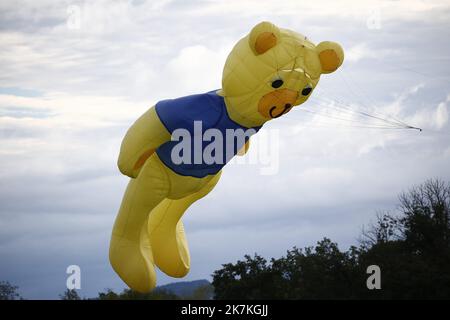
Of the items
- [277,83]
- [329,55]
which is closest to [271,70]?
[277,83]

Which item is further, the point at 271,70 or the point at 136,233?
the point at 136,233

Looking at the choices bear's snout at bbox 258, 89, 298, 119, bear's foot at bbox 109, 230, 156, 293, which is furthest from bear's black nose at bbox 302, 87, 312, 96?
bear's foot at bbox 109, 230, 156, 293

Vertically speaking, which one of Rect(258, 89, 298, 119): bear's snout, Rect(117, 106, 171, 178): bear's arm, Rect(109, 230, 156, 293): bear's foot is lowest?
Rect(109, 230, 156, 293): bear's foot

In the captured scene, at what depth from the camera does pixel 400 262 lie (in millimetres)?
24031

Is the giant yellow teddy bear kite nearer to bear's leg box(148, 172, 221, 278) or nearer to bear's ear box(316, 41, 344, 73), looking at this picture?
bear's ear box(316, 41, 344, 73)

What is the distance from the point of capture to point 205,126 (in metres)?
13.5

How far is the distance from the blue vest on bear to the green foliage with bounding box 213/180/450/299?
1094 centimetres

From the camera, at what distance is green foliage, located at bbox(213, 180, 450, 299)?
2372 cm

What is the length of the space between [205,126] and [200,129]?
0.27 feet

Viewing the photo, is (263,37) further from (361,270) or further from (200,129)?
(361,270)

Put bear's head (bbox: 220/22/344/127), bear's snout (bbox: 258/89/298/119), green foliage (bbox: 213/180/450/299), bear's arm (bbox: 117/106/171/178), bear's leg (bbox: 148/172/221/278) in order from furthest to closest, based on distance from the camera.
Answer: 1. green foliage (bbox: 213/180/450/299)
2. bear's leg (bbox: 148/172/221/278)
3. bear's arm (bbox: 117/106/171/178)
4. bear's snout (bbox: 258/89/298/119)
5. bear's head (bbox: 220/22/344/127)
